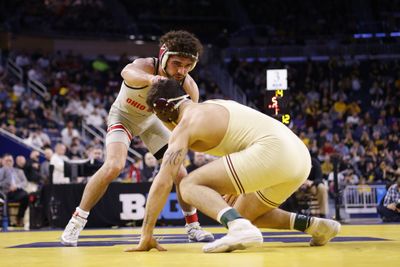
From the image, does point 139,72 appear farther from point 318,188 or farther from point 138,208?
point 318,188

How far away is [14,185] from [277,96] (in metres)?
4.36

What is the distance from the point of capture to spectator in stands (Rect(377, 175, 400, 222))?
35.9ft

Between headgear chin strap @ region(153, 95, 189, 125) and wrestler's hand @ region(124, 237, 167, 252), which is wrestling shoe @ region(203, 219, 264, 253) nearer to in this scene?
wrestler's hand @ region(124, 237, 167, 252)

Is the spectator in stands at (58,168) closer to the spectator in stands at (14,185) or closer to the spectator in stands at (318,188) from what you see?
the spectator in stands at (14,185)

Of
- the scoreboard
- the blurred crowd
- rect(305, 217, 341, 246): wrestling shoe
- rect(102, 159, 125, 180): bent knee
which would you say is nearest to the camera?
rect(305, 217, 341, 246): wrestling shoe

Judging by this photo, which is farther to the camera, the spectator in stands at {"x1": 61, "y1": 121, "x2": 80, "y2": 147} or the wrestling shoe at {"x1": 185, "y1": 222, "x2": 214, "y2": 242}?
the spectator in stands at {"x1": 61, "y1": 121, "x2": 80, "y2": 147}

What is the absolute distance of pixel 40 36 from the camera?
23.1 meters

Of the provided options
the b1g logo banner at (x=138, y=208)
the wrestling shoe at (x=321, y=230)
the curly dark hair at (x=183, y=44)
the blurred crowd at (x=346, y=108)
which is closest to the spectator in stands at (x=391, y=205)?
the blurred crowd at (x=346, y=108)

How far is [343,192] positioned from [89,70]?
39.0 feet

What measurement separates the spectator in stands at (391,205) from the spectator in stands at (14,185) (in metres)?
5.46

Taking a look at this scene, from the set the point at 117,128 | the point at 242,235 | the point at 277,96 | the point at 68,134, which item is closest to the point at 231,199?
the point at 242,235

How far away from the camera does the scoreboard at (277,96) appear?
438 inches

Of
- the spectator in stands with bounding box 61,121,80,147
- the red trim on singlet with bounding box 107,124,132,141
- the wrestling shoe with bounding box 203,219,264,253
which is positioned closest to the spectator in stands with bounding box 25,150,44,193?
the spectator in stands with bounding box 61,121,80,147

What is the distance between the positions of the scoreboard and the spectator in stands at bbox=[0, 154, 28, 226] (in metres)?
4.06
